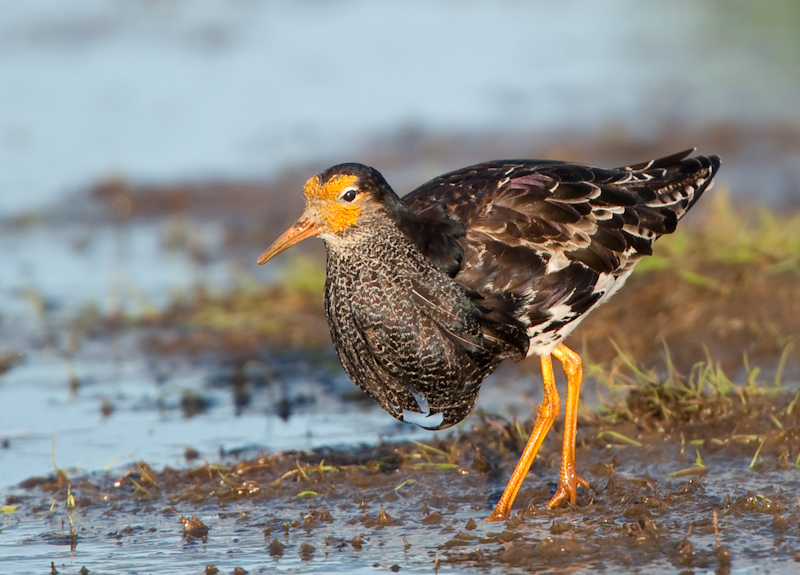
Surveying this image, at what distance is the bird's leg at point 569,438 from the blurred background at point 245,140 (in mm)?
1352

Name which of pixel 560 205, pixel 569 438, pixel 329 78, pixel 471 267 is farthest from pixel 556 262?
pixel 329 78

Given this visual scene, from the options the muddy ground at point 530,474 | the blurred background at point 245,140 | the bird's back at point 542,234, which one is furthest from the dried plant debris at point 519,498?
the bird's back at point 542,234

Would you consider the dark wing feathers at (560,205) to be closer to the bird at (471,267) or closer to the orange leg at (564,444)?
the bird at (471,267)

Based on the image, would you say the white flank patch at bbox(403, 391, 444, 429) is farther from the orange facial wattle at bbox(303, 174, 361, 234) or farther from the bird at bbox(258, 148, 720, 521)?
the orange facial wattle at bbox(303, 174, 361, 234)

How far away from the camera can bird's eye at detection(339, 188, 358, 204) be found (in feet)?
16.1

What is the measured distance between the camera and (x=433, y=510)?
18.1 ft

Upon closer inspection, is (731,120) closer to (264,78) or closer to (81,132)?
(264,78)

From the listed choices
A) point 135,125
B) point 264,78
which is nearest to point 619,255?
point 135,125

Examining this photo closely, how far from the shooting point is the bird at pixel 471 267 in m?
4.93

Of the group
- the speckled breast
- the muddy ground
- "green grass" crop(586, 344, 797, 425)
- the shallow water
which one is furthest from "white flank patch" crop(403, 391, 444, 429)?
the shallow water

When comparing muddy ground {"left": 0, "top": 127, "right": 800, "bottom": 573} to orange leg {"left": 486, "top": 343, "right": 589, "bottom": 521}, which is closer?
muddy ground {"left": 0, "top": 127, "right": 800, "bottom": 573}

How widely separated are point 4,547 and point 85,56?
463 inches

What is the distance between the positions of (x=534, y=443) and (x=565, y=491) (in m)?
0.29

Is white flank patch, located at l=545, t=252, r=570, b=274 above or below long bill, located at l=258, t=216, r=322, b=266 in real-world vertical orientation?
below
